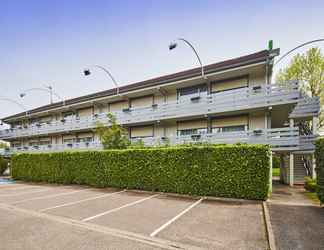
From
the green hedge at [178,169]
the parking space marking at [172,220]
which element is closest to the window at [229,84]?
the green hedge at [178,169]

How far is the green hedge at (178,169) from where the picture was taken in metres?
8.83

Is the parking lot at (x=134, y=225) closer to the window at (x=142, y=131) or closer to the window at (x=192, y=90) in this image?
the window at (x=192, y=90)

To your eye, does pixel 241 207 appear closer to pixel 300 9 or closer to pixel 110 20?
pixel 300 9

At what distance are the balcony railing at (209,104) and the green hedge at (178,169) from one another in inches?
204

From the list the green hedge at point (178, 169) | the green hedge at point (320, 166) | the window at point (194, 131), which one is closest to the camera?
the green hedge at point (320, 166)

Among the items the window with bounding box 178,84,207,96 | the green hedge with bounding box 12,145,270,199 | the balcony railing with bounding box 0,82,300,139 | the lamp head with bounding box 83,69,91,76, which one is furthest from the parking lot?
the lamp head with bounding box 83,69,91,76

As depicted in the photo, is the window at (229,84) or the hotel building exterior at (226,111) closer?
the hotel building exterior at (226,111)

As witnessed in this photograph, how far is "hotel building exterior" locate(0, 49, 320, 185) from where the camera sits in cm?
1258

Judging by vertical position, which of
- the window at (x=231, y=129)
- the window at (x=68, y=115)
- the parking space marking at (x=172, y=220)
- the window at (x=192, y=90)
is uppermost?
the window at (x=192, y=90)

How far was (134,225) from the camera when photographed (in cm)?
570

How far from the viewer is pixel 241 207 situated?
303 inches

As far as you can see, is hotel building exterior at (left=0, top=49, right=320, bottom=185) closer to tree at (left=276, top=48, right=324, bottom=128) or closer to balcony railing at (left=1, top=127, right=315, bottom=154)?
balcony railing at (left=1, top=127, right=315, bottom=154)

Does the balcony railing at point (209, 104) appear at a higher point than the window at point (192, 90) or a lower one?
lower

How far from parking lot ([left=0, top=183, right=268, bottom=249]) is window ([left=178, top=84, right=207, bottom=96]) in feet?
33.4
